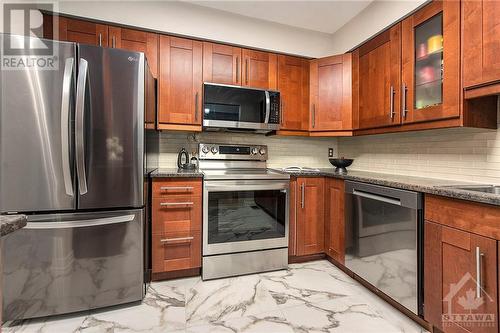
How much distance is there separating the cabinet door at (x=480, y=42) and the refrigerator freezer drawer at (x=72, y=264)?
230cm

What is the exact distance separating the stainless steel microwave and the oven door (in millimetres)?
593

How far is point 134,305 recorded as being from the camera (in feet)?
5.84

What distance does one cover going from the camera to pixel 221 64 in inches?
96.5

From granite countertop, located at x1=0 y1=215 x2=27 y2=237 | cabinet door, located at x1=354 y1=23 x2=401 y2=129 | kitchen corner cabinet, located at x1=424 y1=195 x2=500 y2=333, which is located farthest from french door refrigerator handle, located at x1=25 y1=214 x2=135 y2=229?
cabinet door, located at x1=354 y1=23 x2=401 y2=129

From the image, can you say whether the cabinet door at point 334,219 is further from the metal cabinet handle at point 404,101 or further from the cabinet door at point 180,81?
the cabinet door at point 180,81

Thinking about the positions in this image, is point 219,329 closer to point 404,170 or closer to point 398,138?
point 404,170

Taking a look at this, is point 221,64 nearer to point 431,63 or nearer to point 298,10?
point 298,10

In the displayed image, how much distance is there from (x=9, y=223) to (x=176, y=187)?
1.46m

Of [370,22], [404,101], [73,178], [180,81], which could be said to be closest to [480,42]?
[404,101]

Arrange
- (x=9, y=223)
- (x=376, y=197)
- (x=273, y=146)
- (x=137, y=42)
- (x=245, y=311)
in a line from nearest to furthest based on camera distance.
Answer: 1. (x=9, y=223)
2. (x=245, y=311)
3. (x=376, y=197)
4. (x=137, y=42)
5. (x=273, y=146)

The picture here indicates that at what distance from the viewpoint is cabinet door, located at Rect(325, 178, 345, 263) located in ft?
7.41

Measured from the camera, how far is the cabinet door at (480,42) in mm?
1379

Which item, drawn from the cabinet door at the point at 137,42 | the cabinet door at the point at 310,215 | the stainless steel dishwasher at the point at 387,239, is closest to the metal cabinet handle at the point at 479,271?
the stainless steel dishwasher at the point at 387,239

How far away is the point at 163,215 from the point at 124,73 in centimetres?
110
